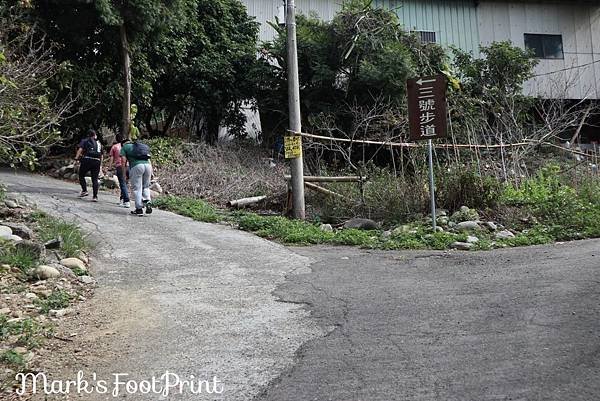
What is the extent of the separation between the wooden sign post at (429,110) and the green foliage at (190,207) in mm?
4293

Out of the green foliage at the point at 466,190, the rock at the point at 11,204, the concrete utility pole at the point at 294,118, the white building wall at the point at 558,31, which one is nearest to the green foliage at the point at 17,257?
the rock at the point at 11,204

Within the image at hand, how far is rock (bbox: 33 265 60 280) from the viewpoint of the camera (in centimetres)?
645

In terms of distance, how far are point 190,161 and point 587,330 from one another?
43.0ft

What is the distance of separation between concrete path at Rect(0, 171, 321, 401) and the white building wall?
19.4 meters

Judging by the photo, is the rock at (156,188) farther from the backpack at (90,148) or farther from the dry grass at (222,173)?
the backpack at (90,148)

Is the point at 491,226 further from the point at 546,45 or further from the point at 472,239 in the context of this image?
the point at 546,45

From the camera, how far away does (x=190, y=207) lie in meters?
12.2

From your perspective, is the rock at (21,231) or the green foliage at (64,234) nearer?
the green foliage at (64,234)

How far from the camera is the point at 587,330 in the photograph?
4.39 metres

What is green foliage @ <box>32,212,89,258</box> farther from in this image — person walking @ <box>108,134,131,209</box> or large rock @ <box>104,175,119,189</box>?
large rock @ <box>104,175,119,189</box>

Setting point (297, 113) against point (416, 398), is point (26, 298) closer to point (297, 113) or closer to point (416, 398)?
point (416, 398)

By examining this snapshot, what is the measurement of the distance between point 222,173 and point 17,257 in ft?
27.9

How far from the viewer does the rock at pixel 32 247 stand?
22.4 ft

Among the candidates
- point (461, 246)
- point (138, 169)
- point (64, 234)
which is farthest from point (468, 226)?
point (64, 234)
